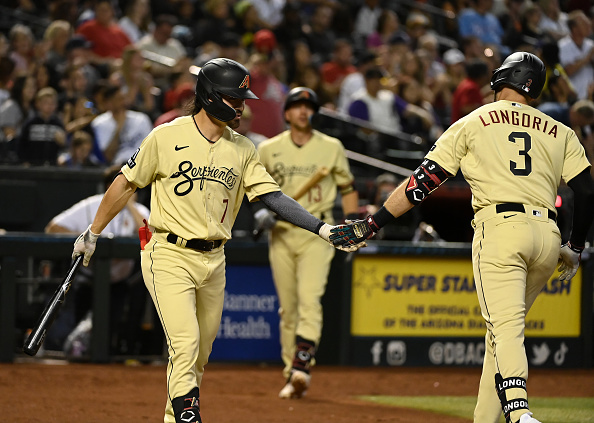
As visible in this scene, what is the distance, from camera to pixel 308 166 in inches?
355

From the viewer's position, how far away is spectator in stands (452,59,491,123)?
42.7 ft

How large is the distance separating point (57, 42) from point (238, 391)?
6838 millimetres

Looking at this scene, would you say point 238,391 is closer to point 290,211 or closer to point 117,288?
point 117,288

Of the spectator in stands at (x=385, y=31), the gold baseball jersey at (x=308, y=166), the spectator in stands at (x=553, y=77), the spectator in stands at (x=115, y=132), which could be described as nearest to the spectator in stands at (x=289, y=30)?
the spectator in stands at (x=385, y=31)

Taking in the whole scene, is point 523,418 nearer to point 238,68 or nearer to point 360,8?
point 238,68

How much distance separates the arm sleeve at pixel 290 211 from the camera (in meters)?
5.85

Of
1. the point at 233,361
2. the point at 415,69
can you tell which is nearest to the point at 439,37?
the point at 415,69

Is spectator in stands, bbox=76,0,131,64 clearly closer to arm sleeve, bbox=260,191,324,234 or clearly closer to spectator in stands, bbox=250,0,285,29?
spectator in stands, bbox=250,0,285,29

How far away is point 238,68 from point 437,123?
988 cm

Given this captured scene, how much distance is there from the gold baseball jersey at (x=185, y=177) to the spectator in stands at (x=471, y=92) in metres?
7.80

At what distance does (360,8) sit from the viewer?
18094 millimetres

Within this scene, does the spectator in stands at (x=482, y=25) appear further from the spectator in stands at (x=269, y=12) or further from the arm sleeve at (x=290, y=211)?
the arm sleeve at (x=290, y=211)

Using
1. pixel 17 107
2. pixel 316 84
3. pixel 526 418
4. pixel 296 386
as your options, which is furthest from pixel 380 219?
pixel 316 84

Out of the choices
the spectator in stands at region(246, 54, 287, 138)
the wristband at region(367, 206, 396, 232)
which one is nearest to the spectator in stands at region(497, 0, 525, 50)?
the spectator in stands at region(246, 54, 287, 138)
